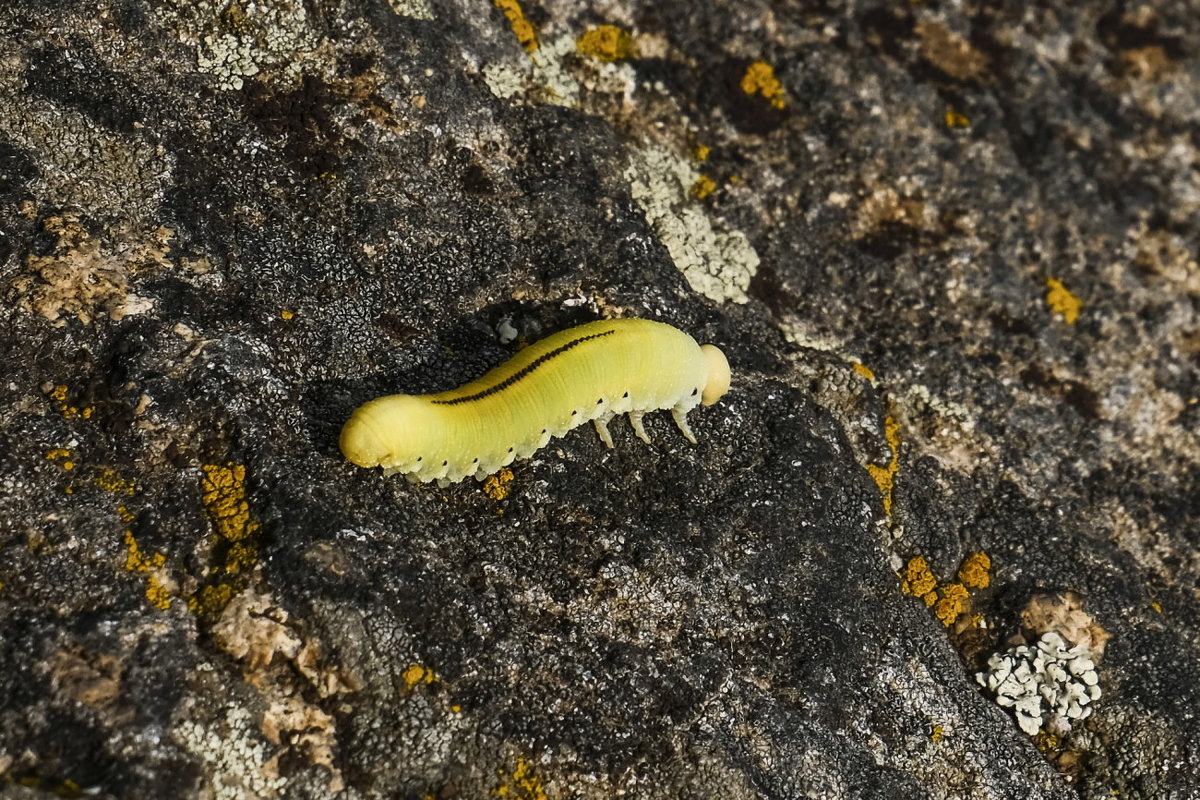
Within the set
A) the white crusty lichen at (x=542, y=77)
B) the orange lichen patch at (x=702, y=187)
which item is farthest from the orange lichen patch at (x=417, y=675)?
the orange lichen patch at (x=702, y=187)

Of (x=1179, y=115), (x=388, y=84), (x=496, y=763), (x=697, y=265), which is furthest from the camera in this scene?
(x=1179, y=115)

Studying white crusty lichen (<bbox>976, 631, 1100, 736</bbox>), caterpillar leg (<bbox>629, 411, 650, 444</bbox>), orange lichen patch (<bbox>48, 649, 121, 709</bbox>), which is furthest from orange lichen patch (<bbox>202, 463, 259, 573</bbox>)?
white crusty lichen (<bbox>976, 631, 1100, 736</bbox>)

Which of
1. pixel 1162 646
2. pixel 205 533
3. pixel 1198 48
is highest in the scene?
pixel 1198 48

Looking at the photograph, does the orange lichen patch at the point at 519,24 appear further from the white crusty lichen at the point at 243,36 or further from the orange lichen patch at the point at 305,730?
the orange lichen patch at the point at 305,730

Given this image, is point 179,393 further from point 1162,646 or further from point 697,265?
point 1162,646

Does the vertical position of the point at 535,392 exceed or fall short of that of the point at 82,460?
it falls short

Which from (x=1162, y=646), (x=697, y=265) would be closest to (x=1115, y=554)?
(x=1162, y=646)

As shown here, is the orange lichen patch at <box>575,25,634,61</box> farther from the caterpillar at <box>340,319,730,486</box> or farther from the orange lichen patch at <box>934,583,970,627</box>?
the orange lichen patch at <box>934,583,970,627</box>

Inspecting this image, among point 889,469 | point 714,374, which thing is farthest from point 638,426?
point 889,469
